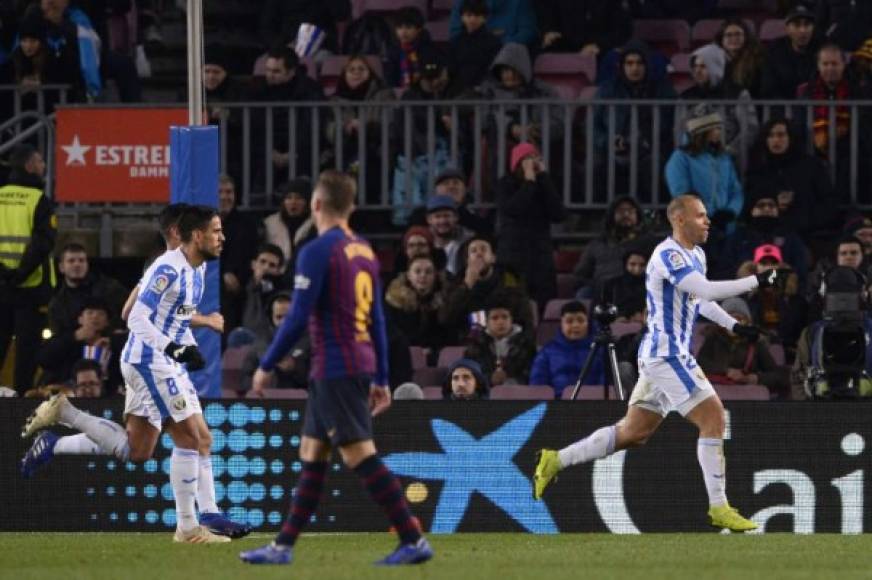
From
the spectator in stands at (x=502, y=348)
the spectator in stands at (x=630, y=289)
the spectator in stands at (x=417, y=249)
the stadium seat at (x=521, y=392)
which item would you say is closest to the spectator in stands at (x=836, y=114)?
the spectator in stands at (x=630, y=289)

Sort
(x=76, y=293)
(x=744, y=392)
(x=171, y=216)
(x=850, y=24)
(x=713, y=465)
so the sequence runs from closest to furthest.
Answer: (x=171, y=216) < (x=713, y=465) < (x=744, y=392) < (x=76, y=293) < (x=850, y=24)

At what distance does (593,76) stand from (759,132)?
222 centimetres

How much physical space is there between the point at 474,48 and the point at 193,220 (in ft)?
Answer: 25.4

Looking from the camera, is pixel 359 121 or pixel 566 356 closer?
pixel 566 356

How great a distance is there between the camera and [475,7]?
20828mm

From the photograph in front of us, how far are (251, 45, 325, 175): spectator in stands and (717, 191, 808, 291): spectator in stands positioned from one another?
393cm

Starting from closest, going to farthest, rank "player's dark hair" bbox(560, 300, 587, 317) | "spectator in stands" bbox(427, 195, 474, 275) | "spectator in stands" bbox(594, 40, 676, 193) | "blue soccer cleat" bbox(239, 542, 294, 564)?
"blue soccer cleat" bbox(239, 542, 294, 564) → "player's dark hair" bbox(560, 300, 587, 317) → "spectator in stands" bbox(427, 195, 474, 275) → "spectator in stands" bbox(594, 40, 676, 193)

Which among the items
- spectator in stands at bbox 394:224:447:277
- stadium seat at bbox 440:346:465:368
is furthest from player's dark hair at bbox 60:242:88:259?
stadium seat at bbox 440:346:465:368

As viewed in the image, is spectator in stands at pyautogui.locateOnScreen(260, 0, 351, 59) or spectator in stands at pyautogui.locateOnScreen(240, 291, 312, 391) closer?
spectator in stands at pyautogui.locateOnScreen(240, 291, 312, 391)

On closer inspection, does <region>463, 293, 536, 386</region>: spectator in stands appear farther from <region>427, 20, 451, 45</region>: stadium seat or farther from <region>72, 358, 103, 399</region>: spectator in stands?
<region>427, 20, 451, 45</region>: stadium seat

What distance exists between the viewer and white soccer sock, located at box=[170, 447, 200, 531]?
1353 centimetres

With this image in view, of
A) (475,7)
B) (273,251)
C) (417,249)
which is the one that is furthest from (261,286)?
(475,7)

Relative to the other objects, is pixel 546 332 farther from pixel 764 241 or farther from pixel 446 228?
pixel 764 241

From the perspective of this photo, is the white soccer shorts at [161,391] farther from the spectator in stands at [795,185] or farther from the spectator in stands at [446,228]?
the spectator in stands at [795,185]
